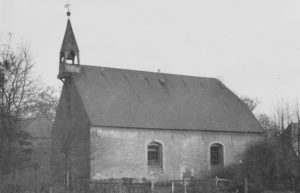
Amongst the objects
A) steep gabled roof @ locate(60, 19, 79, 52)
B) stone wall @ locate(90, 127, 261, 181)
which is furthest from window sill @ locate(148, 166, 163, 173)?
steep gabled roof @ locate(60, 19, 79, 52)

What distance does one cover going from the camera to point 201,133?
39438 mm

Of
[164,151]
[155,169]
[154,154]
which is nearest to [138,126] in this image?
[154,154]

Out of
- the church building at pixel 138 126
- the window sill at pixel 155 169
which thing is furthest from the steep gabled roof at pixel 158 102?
the window sill at pixel 155 169

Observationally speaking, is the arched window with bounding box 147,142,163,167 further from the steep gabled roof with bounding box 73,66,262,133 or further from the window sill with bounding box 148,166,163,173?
the steep gabled roof with bounding box 73,66,262,133

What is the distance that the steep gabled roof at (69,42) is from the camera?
38375 mm

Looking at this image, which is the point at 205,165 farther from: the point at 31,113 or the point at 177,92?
the point at 31,113

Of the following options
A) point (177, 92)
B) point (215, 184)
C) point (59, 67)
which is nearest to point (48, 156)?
point (59, 67)

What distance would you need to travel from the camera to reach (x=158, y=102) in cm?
3988

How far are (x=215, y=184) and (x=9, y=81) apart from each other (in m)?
12.4

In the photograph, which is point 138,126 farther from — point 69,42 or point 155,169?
point 69,42

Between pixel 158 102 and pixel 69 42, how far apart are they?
820cm

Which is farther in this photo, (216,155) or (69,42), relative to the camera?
(216,155)

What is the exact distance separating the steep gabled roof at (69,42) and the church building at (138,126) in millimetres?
78

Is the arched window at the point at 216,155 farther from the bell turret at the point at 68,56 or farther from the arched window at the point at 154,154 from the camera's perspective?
the bell turret at the point at 68,56
